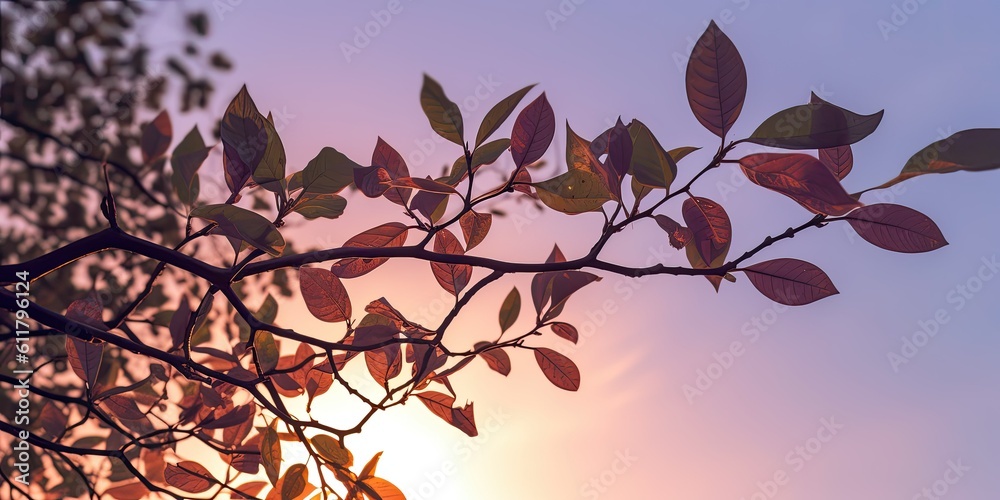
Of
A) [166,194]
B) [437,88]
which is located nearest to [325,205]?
[437,88]

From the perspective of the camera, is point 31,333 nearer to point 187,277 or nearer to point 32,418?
point 32,418

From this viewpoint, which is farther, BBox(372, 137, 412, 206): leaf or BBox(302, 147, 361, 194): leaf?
BBox(372, 137, 412, 206): leaf

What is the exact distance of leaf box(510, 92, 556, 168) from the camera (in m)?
0.85

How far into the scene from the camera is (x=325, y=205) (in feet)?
3.10

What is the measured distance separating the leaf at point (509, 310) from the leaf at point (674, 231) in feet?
1.13

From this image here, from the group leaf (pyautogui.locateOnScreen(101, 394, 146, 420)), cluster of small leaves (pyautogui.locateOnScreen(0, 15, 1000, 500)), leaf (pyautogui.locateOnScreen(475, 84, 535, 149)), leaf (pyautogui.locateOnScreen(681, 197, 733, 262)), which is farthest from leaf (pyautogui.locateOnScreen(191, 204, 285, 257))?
leaf (pyautogui.locateOnScreen(101, 394, 146, 420))

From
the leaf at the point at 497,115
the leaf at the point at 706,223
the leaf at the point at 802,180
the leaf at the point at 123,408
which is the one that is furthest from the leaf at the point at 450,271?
the leaf at the point at 123,408

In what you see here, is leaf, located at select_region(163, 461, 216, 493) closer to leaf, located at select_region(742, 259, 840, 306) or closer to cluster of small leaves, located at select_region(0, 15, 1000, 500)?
cluster of small leaves, located at select_region(0, 15, 1000, 500)

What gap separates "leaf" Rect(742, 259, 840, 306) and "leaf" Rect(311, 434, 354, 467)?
64 cm

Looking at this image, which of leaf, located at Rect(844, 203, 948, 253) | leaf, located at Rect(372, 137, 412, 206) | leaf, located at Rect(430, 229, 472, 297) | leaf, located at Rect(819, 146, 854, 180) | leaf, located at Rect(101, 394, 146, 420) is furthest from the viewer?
leaf, located at Rect(101, 394, 146, 420)

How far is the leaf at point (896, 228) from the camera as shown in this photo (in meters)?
0.79

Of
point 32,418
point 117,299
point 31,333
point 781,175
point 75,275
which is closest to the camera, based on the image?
point 781,175

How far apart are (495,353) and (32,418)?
1179 mm

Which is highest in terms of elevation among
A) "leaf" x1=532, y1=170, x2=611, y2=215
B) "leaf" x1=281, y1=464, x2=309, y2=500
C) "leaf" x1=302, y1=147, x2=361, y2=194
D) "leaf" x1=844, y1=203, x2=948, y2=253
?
"leaf" x1=302, y1=147, x2=361, y2=194
